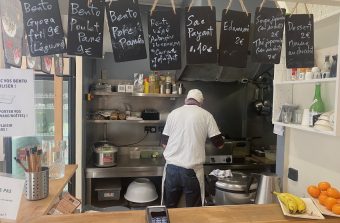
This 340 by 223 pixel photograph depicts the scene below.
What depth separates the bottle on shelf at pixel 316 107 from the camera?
1.74m

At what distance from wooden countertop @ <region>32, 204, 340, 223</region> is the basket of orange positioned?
4cm

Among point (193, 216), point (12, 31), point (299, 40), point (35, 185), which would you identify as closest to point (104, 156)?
point (35, 185)

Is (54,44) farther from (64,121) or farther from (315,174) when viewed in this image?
(64,121)

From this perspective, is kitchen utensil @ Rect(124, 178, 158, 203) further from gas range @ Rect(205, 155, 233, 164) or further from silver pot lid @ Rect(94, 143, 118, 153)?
gas range @ Rect(205, 155, 233, 164)

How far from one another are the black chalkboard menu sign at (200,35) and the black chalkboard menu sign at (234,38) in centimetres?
6

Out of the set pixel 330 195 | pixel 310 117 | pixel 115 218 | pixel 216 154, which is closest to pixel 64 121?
pixel 216 154

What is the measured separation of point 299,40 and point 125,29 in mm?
955

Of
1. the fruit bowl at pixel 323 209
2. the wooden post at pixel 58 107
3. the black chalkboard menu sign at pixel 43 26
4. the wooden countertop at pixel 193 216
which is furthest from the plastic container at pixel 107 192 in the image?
the fruit bowl at pixel 323 209

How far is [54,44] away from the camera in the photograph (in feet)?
4.09

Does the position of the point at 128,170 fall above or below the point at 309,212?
below

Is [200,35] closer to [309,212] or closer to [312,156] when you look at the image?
[309,212]

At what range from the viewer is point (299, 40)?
60.7 inches

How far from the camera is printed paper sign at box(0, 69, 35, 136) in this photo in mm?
874

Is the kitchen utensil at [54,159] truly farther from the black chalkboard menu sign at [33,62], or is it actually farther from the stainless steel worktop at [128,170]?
the stainless steel worktop at [128,170]
